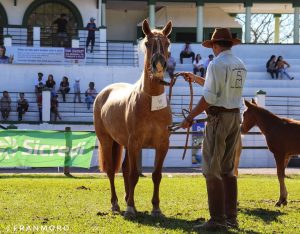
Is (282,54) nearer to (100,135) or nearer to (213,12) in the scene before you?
(213,12)

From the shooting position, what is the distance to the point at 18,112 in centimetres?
2802

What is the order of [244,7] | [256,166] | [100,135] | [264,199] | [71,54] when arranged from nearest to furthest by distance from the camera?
[100,135] < [264,199] < [256,166] < [71,54] < [244,7]

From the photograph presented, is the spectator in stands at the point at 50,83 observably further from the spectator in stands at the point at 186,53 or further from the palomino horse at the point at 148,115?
the palomino horse at the point at 148,115

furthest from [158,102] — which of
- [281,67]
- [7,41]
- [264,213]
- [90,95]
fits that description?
[281,67]

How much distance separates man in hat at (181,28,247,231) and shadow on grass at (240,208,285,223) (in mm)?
1312

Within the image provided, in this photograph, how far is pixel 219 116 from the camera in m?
8.27

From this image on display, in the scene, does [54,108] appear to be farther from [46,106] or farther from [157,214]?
[157,214]

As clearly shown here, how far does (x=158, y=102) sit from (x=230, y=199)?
1.89 metres

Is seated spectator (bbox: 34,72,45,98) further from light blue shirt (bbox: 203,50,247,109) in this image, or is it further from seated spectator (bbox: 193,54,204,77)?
light blue shirt (bbox: 203,50,247,109)

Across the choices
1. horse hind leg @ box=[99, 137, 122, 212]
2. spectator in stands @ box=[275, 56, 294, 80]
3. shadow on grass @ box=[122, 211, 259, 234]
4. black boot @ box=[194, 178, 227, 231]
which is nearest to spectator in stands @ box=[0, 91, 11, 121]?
spectator in stands @ box=[275, 56, 294, 80]

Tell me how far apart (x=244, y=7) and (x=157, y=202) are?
29.9 m

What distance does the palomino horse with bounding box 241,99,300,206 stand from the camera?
12680 mm

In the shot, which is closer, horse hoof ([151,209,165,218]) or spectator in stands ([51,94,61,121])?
horse hoof ([151,209,165,218])

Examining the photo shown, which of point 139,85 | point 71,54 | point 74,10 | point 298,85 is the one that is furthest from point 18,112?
point 139,85
